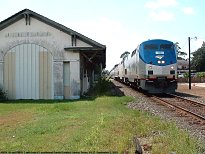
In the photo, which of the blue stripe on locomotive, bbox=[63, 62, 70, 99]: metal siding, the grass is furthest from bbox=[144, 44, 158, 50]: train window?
the grass

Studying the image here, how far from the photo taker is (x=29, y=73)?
24.3 meters

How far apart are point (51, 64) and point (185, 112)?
10.9 m

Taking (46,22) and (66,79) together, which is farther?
(66,79)

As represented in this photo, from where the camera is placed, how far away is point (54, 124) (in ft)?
40.0

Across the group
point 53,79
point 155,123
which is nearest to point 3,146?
point 155,123

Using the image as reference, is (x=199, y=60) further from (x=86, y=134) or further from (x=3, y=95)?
(x=86, y=134)

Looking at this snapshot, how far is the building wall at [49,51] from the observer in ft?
79.8

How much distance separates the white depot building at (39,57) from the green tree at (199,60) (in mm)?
84348

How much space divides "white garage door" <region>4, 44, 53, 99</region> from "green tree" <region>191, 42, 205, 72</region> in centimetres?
8503

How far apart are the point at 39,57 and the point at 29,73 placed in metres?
1.18

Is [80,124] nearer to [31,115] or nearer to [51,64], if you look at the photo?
[31,115]

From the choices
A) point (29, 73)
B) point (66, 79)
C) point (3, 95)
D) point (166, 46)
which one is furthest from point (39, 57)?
point (166, 46)

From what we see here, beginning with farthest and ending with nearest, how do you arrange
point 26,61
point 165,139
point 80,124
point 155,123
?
point 26,61, point 80,124, point 155,123, point 165,139

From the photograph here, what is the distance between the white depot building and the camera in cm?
2425
